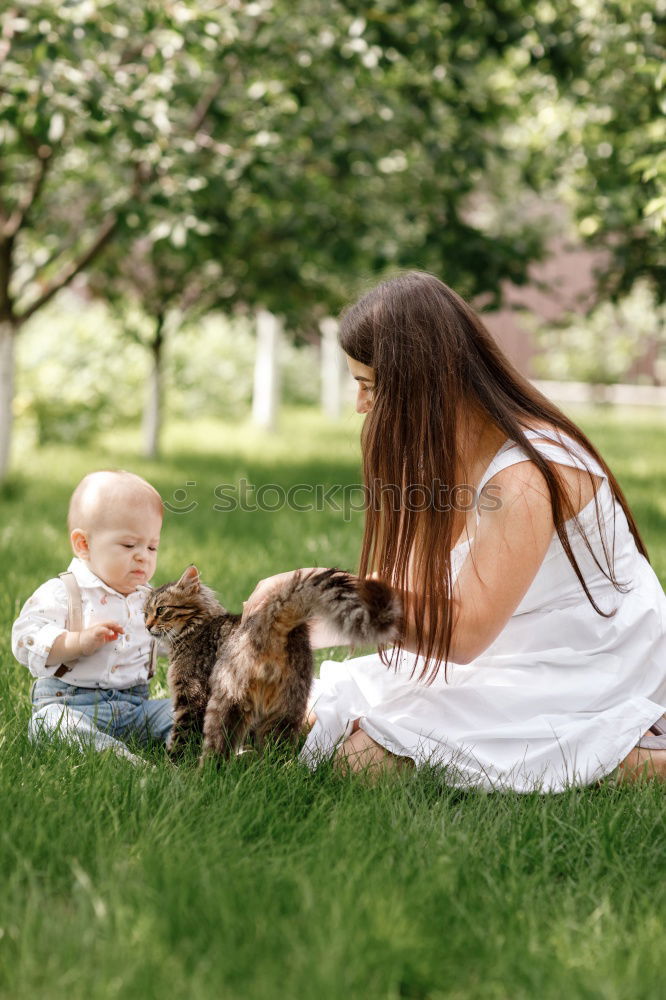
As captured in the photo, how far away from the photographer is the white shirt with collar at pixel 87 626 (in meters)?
3.26

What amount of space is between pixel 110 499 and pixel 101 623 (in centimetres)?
39

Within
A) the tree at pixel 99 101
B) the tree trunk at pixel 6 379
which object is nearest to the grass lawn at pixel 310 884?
the tree at pixel 99 101

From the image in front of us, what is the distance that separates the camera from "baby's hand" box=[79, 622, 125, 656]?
313cm

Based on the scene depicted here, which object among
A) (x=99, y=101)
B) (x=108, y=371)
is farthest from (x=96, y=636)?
(x=108, y=371)

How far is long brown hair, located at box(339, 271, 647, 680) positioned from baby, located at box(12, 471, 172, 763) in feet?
2.62

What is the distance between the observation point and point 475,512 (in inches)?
119

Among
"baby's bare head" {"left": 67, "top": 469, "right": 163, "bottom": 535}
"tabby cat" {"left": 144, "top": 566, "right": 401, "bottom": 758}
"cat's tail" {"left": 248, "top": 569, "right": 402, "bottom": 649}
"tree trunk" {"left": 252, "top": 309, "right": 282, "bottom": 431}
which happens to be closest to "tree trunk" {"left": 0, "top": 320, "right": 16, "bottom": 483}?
"baby's bare head" {"left": 67, "top": 469, "right": 163, "bottom": 535}

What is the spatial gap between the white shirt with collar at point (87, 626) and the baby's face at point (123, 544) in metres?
0.06

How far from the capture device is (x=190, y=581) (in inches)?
126

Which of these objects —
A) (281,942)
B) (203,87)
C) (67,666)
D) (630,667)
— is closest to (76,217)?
(203,87)

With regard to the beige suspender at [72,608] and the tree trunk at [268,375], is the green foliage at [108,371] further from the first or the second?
the beige suspender at [72,608]

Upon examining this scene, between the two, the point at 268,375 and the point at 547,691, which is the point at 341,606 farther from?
the point at 268,375

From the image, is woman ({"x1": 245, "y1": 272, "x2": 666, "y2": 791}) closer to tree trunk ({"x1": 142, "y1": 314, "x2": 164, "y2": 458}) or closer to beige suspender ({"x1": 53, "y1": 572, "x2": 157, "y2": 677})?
beige suspender ({"x1": 53, "y1": 572, "x2": 157, "y2": 677})

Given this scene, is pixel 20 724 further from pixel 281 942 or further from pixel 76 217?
pixel 76 217
